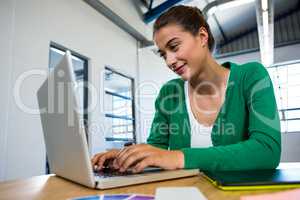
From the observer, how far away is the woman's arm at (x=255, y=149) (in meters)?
0.71

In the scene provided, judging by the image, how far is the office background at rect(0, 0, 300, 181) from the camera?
2398 mm

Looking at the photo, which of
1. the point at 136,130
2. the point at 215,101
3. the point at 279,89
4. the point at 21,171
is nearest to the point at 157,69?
the point at 136,130

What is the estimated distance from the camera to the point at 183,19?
3.64 feet

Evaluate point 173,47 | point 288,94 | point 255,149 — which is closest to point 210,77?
point 173,47

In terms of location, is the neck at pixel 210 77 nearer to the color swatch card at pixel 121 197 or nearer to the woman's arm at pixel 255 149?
the woman's arm at pixel 255 149

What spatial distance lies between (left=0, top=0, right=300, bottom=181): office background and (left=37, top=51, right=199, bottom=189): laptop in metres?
1.85

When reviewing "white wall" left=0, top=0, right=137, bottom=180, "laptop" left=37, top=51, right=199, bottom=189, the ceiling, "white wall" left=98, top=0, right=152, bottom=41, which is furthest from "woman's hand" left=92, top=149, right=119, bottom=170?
the ceiling

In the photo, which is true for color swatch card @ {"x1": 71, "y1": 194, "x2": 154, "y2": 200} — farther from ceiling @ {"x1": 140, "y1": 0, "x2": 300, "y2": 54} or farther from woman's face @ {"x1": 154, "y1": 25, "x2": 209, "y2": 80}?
ceiling @ {"x1": 140, "y1": 0, "x2": 300, "y2": 54}

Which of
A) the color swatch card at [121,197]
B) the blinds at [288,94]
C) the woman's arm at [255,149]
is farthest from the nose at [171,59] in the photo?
the blinds at [288,94]

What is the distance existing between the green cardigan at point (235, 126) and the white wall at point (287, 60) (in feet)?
17.6

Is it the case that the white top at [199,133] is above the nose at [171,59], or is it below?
below

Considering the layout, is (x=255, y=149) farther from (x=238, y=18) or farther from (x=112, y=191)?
(x=238, y=18)

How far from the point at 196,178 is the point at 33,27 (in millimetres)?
2585

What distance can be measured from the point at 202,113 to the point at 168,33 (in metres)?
0.37
